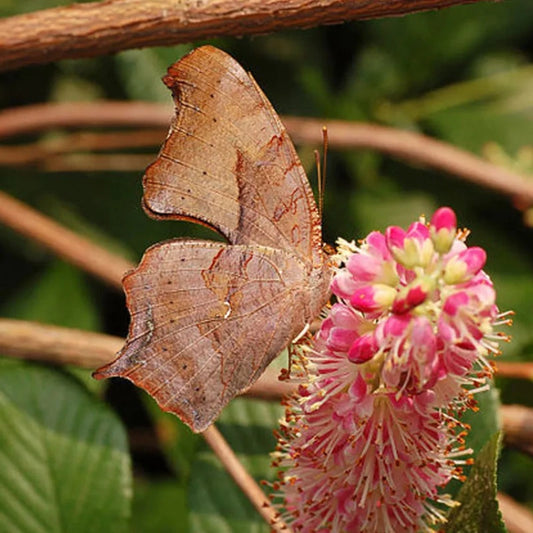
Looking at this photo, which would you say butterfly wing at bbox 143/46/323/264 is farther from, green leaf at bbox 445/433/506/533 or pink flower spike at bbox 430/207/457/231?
green leaf at bbox 445/433/506/533

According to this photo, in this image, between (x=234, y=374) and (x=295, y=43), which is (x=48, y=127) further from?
(x=234, y=374)

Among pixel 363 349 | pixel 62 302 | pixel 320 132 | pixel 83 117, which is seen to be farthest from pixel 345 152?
pixel 363 349

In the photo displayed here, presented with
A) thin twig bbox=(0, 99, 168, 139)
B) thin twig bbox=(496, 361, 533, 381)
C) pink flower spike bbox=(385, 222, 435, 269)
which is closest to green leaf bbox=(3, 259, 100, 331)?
thin twig bbox=(0, 99, 168, 139)

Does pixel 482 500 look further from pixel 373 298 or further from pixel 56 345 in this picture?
pixel 56 345

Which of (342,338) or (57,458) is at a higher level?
(342,338)

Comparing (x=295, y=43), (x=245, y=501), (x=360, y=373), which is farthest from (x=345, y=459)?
(x=295, y=43)

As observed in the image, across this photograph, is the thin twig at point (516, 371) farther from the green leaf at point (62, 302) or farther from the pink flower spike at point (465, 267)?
the green leaf at point (62, 302)
